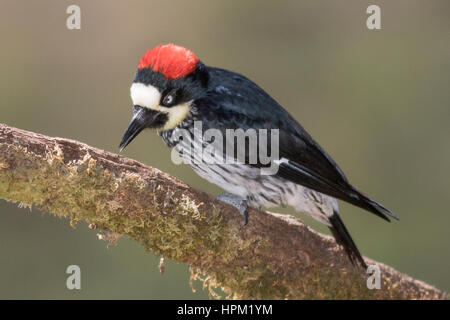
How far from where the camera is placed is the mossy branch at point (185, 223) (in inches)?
78.6

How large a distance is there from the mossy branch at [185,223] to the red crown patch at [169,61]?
55cm

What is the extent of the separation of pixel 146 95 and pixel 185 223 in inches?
27.6

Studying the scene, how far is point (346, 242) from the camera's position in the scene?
2.61 metres

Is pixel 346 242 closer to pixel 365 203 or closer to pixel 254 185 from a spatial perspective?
pixel 365 203

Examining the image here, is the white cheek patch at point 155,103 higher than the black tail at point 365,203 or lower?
higher

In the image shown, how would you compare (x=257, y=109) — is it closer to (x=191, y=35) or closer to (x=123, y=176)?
(x=123, y=176)

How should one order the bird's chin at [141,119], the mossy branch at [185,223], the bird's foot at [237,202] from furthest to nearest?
the bird's chin at [141,119]
the bird's foot at [237,202]
the mossy branch at [185,223]

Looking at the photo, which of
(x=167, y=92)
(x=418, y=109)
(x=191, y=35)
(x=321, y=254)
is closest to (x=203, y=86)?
(x=167, y=92)

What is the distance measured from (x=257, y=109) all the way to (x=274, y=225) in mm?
627

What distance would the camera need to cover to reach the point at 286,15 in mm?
5754

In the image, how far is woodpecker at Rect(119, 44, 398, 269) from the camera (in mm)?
2547

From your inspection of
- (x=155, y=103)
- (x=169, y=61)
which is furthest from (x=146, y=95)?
(x=169, y=61)

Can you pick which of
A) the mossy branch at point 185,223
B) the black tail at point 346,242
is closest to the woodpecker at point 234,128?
the black tail at point 346,242

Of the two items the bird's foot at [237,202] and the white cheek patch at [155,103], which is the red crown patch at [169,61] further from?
the bird's foot at [237,202]
